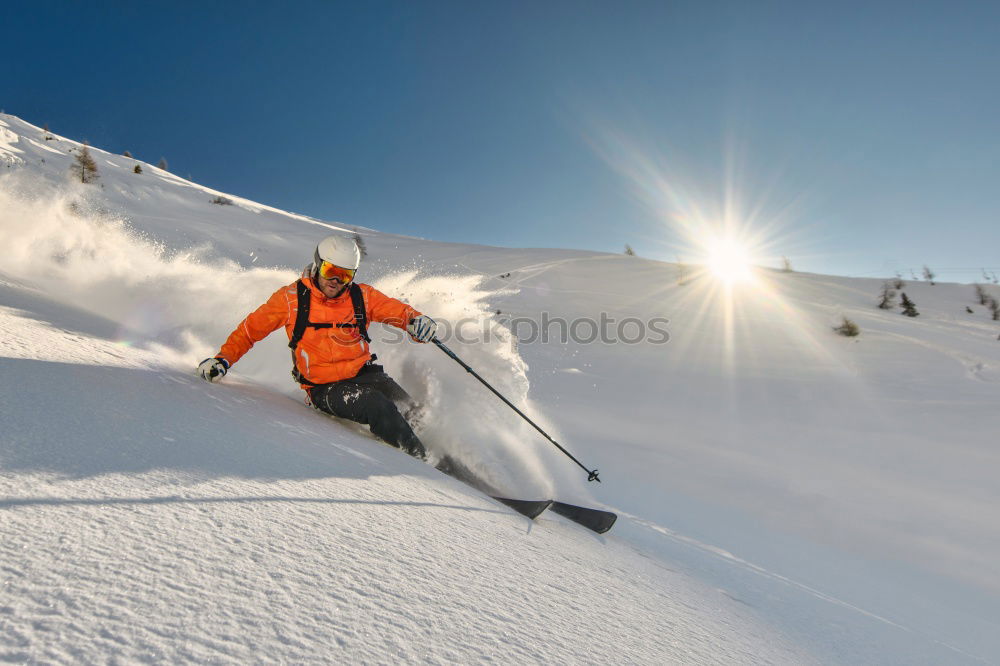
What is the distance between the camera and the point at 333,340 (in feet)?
13.1

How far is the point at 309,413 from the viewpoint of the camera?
3633 millimetres

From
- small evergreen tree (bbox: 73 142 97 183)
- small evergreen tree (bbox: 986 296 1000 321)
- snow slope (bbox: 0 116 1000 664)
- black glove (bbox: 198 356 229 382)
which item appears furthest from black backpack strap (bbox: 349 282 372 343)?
small evergreen tree (bbox: 73 142 97 183)

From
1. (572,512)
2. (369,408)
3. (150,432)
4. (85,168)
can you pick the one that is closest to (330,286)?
(369,408)

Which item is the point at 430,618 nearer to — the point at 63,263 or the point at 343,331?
the point at 343,331

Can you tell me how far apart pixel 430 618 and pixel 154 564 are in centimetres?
56

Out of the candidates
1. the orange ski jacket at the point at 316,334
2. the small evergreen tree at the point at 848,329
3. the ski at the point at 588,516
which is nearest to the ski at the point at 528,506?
the ski at the point at 588,516

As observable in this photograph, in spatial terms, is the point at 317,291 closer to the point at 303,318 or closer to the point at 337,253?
the point at 303,318

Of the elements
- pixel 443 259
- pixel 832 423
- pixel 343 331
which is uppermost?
pixel 443 259

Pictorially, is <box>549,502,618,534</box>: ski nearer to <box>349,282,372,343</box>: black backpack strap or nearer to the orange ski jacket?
the orange ski jacket

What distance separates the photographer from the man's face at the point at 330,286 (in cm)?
392

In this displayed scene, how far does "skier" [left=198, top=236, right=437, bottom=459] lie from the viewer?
3643mm

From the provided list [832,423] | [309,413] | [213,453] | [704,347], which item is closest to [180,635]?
[213,453]

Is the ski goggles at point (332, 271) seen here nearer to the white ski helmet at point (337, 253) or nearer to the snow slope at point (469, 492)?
the white ski helmet at point (337, 253)

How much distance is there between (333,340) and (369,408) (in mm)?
744
